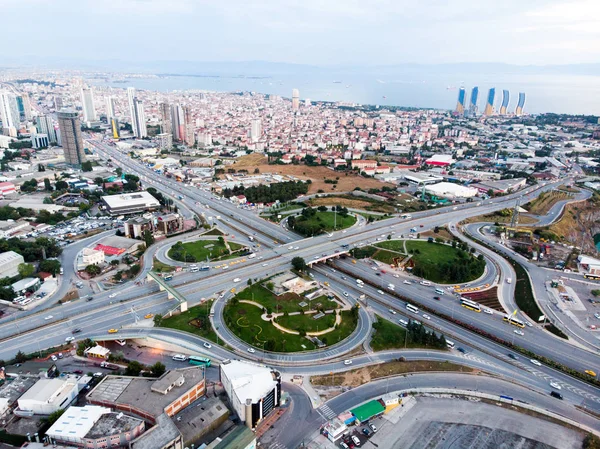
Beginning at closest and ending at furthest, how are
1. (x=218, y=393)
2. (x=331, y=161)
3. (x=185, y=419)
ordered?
(x=185, y=419) → (x=218, y=393) → (x=331, y=161)

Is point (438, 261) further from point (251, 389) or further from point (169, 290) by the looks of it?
point (169, 290)

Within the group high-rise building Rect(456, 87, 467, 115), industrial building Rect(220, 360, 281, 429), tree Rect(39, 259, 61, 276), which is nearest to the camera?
industrial building Rect(220, 360, 281, 429)

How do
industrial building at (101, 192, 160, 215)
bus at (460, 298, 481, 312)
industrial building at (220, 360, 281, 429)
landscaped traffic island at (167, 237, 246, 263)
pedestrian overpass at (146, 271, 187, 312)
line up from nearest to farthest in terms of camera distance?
industrial building at (220, 360, 281, 429)
pedestrian overpass at (146, 271, 187, 312)
bus at (460, 298, 481, 312)
landscaped traffic island at (167, 237, 246, 263)
industrial building at (101, 192, 160, 215)

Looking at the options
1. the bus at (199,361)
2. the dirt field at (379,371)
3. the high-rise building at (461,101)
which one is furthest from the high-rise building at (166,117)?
the high-rise building at (461,101)

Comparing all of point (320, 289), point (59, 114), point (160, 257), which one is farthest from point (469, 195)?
point (59, 114)

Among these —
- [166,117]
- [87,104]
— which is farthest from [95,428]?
[87,104]

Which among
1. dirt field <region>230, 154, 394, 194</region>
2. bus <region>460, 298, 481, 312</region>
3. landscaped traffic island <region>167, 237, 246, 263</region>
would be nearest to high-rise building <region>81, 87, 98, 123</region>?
dirt field <region>230, 154, 394, 194</region>

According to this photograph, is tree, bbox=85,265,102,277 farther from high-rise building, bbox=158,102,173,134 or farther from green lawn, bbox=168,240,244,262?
high-rise building, bbox=158,102,173,134

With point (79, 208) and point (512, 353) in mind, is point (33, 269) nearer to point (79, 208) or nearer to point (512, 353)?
point (79, 208)
